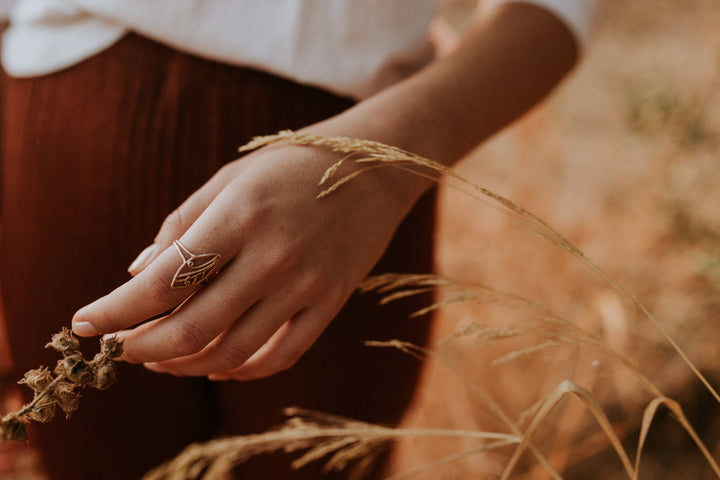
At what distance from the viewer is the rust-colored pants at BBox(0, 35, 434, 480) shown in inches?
29.7

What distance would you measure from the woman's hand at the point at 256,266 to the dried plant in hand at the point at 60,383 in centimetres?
6

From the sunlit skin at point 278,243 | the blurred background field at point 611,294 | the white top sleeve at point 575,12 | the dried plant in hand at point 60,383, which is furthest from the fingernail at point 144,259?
the blurred background field at point 611,294

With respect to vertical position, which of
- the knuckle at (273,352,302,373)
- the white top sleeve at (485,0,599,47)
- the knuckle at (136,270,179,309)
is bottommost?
the knuckle at (273,352,302,373)

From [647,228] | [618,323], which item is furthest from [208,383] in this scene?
[647,228]

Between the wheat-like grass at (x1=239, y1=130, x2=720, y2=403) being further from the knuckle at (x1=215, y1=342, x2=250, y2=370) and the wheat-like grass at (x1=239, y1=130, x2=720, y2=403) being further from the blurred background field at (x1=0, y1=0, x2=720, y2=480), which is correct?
the blurred background field at (x1=0, y1=0, x2=720, y2=480)

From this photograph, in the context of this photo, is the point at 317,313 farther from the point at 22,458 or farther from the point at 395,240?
the point at 22,458

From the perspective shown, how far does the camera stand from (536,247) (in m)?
1.92

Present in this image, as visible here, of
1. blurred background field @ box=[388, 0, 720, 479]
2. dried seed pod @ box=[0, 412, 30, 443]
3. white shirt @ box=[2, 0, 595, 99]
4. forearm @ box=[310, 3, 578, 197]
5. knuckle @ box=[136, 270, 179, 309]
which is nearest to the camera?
dried seed pod @ box=[0, 412, 30, 443]

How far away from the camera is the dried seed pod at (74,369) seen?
387mm

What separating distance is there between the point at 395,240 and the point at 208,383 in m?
0.37

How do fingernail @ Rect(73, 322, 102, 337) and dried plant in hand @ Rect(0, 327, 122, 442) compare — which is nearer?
dried plant in hand @ Rect(0, 327, 122, 442)

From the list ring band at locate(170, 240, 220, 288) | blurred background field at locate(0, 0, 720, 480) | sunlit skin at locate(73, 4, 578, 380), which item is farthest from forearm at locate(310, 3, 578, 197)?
blurred background field at locate(0, 0, 720, 480)

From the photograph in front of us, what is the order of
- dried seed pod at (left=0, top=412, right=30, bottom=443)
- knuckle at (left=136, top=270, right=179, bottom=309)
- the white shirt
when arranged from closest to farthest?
dried seed pod at (left=0, top=412, right=30, bottom=443) < knuckle at (left=136, top=270, right=179, bottom=309) < the white shirt

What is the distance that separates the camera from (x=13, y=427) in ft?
1.18
